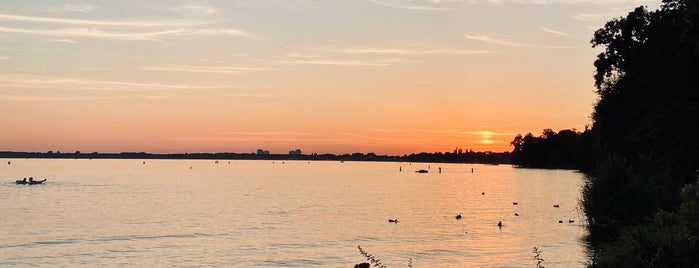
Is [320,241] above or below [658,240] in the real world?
below

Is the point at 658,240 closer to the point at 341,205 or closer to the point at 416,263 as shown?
the point at 416,263

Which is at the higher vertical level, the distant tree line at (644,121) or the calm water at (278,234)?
the distant tree line at (644,121)

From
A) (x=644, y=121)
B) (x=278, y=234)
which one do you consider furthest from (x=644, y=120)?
Result: (x=278, y=234)

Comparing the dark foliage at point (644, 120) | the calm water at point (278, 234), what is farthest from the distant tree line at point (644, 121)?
the calm water at point (278, 234)

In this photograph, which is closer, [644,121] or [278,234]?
[644,121]

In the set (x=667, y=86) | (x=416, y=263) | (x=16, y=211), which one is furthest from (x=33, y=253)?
(x=667, y=86)

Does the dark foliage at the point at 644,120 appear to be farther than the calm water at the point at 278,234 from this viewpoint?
No

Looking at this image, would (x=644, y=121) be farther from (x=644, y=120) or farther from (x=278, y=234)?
(x=278, y=234)

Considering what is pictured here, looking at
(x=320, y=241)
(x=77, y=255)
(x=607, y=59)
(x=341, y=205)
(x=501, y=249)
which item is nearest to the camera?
(x=77, y=255)

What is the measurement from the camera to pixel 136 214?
76312 millimetres

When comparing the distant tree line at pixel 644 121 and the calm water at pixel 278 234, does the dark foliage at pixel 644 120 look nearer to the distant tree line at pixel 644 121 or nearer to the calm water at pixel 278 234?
the distant tree line at pixel 644 121

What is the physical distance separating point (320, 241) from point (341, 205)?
130 feet

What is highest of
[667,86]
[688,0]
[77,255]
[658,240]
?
[688,0]

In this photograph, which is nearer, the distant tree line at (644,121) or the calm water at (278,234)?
the distant tree line at (644,121)
